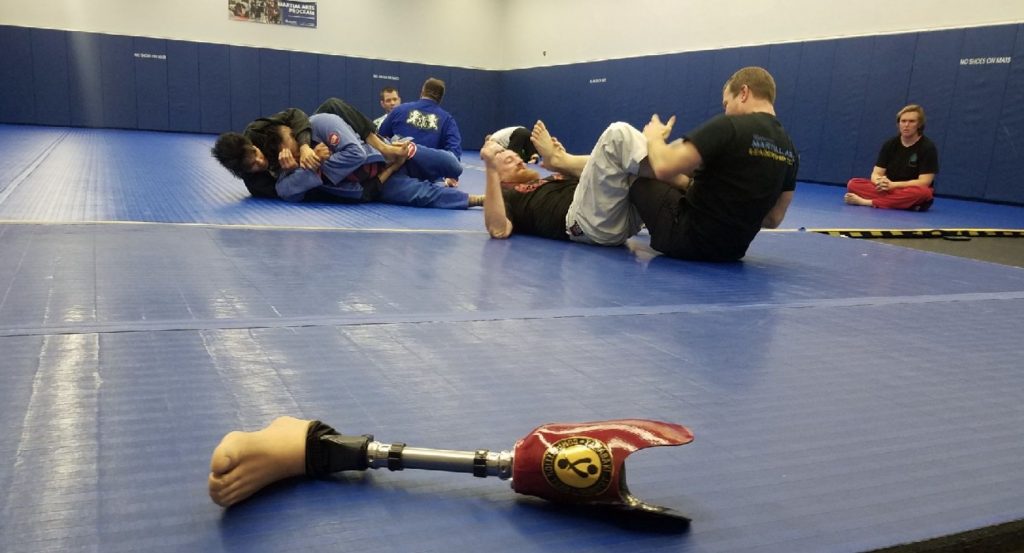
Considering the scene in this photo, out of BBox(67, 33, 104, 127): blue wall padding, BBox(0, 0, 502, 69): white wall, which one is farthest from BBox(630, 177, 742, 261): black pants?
BBox(67, 33, 104, 127): blue wall padding

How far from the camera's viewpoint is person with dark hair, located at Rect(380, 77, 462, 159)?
22.0ft

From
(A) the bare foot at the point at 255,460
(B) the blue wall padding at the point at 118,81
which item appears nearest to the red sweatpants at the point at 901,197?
(A) the bare foot at the point at 255,460

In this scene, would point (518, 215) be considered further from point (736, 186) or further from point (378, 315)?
point (378, 315)

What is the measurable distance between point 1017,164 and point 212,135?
13060 mm

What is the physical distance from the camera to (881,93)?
8.81 meters

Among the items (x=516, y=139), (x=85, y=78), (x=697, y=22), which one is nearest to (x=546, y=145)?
(x=516, y=139)

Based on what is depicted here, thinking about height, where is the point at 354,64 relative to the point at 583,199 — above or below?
above

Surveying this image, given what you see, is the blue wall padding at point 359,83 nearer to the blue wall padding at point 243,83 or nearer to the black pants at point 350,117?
the blue wall padding at point 243,83

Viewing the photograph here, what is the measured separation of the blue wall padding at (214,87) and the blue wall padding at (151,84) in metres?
0.64

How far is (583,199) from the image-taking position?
3.85 m

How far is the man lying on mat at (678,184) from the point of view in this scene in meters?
3.31

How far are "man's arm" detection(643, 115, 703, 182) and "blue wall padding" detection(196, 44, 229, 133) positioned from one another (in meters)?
12.6

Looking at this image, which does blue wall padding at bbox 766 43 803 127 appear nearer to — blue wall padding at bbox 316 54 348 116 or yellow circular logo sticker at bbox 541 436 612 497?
blue wall padding at bbox 316 54 348 116

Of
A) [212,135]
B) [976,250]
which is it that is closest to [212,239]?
[976,250]
